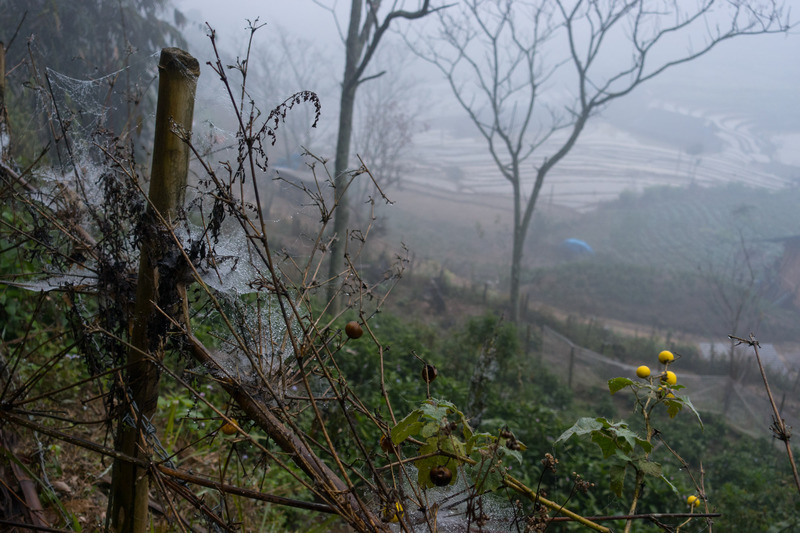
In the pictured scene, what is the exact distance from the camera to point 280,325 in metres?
1.41

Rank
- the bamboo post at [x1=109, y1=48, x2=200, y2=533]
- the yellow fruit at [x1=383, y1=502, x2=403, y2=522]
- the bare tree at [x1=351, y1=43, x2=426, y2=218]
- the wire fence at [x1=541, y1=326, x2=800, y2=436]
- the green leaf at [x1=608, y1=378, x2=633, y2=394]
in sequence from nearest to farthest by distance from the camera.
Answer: the yellow fruit at [x1=383, y1=502, x2=403, y2=522] < the green leaf at [x1=608, y1=378, x2=633, y2=394] < the bamboo post at [x1=109, y1=48, x2=200, y2=533] < the wire fence at [x1=541, y1=326, x2=800, y2=436] < the bare tree at [x1=351, y1=43, x2=426, y2=218]

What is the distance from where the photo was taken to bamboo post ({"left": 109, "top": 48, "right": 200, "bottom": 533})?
42.3 inches

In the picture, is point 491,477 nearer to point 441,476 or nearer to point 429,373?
point 441,476

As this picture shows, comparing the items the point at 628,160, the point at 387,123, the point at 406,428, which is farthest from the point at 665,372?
the point at 628,160

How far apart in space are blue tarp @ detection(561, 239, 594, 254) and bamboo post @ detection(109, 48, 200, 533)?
2448 cm

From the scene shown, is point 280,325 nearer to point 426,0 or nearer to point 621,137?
point 426,0

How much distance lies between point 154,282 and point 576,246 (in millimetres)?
24586

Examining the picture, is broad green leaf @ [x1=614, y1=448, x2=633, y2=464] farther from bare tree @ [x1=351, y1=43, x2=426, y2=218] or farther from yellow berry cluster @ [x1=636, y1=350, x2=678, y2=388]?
bare tree @ [x1=351, y1=43, x2=426, y2=218]

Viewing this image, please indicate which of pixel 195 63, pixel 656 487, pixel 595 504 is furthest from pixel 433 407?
pixel 656 487

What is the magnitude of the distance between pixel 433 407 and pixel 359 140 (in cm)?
2463

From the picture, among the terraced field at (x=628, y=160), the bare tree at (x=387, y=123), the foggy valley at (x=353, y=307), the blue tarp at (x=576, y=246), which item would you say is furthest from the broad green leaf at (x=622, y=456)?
the terraced field at (x=628, y=160)

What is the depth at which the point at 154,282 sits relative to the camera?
1.15 m

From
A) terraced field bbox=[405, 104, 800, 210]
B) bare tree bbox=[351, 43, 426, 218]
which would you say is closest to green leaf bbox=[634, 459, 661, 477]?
bare tree bbox=[351, 43, 426, 218]

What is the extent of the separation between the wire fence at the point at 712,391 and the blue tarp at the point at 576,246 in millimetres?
13690
